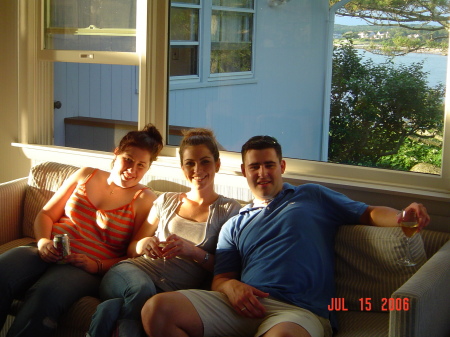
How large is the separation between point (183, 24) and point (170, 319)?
5.99ft

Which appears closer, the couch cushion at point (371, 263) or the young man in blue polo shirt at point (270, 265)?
the young man in blue polo shirt at point (270, 265)

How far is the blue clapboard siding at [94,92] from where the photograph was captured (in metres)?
4.18

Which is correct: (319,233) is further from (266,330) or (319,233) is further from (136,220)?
(136,220)

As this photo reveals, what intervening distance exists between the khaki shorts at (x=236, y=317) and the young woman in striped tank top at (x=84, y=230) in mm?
645

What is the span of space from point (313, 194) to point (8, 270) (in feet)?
4.49

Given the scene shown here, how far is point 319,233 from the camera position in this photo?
2500 millimetres

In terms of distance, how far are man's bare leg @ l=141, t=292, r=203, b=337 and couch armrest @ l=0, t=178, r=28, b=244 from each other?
1.47 m

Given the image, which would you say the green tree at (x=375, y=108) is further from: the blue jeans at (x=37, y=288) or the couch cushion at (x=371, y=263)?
the blue jeans at (x=37, y=288)

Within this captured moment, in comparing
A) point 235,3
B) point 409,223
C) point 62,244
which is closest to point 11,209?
point 62,244

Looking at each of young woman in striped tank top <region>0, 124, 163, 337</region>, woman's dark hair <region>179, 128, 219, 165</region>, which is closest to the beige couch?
young woman in striped tank top <region>0, 124, 163, 337</region>

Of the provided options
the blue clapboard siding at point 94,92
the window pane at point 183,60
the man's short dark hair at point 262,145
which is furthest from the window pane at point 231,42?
the man's short dark hair at point 262,145

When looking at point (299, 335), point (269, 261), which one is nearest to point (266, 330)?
point (299, 335)

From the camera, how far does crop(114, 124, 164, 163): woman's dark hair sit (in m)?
2.97

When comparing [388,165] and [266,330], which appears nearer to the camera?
[266,330]
